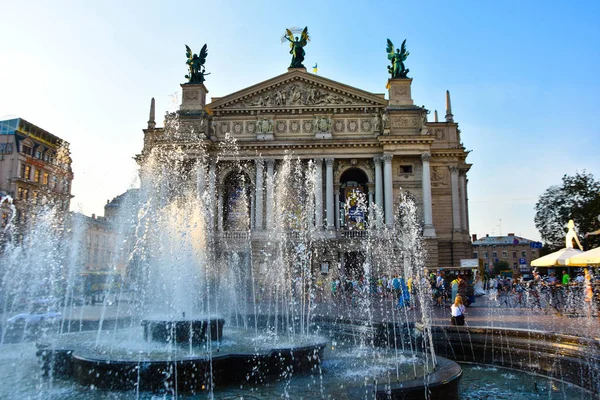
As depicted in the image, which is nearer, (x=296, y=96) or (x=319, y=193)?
(x=319, y=193)

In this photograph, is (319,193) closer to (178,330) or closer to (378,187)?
(378,187)

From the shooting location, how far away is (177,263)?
1409cm

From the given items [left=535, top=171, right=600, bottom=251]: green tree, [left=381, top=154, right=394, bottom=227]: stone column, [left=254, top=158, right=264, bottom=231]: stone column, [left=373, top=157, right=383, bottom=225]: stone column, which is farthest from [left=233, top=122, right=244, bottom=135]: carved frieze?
[left=535, top=171, right=600, bottom=251]: green tree

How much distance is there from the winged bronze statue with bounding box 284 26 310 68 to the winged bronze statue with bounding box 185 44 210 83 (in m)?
7.67

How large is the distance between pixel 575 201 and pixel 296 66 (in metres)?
28.0

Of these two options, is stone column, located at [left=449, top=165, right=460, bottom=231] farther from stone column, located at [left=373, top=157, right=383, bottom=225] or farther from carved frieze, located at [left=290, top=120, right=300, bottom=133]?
carved frieze, located at [left=290, top=120, right=300, bottom=133]

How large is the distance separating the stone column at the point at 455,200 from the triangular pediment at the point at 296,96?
808 cm

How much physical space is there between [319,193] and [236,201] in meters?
7.42

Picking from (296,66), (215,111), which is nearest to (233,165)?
(215,111)

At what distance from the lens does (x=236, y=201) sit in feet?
130

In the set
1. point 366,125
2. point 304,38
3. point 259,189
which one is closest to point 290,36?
point 304,38

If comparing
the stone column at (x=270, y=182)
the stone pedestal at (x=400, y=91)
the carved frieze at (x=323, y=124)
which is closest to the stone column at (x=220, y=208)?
the stone column at (x=270, y=182)

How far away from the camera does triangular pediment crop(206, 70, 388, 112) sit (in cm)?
3853

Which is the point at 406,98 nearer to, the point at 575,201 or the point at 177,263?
the point at 575,201
